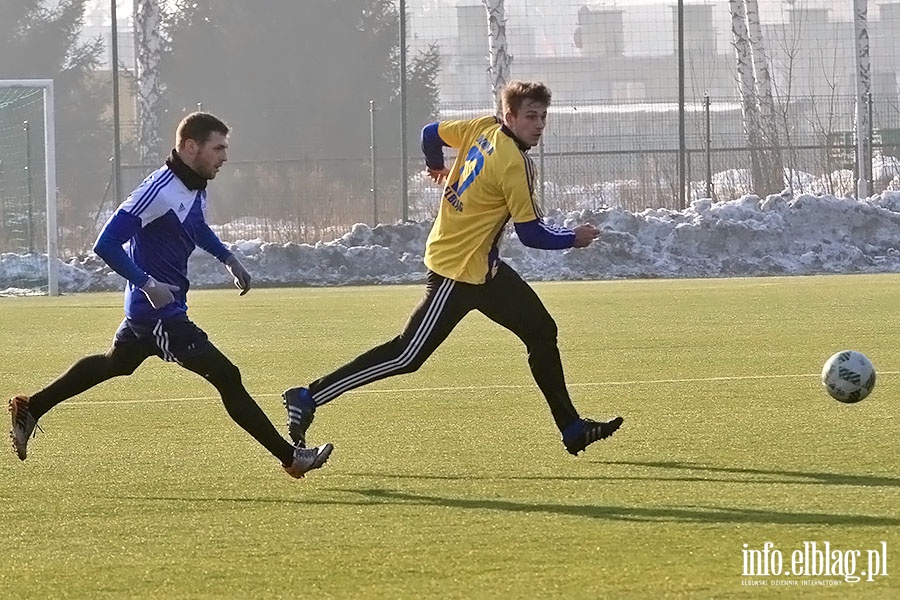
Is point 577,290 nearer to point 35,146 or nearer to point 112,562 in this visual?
point 35,146

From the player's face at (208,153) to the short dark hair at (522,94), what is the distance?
134cm

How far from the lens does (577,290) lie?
70.5 feet

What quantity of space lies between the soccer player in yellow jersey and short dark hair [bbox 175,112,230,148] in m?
1.25

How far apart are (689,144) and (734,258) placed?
6700 millimetres

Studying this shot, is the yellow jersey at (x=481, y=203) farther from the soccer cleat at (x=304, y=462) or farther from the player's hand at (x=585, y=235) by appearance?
the soccer cleat at (x=304, y=462)

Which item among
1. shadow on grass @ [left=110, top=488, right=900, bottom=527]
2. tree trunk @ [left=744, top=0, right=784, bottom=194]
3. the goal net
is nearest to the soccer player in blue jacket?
shadow on grass @ [left=110, top=488, right=900, bottom=527]

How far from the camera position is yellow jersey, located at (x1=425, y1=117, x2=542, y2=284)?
25.5 ft

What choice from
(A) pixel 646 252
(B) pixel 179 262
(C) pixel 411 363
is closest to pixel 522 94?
(C) pixel 411 363

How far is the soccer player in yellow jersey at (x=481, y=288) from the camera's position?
781 cm

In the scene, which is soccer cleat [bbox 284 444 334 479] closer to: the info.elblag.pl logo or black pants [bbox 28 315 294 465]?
black pants [bbox 28 315 294 465]

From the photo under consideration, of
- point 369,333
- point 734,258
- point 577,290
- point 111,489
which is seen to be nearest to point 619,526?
point 111,489

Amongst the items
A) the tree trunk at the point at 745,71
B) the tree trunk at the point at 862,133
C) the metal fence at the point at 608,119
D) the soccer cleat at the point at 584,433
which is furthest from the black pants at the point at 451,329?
the tree trunk at the point at 745,71

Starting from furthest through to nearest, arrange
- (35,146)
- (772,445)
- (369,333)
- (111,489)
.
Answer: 1. (35,146)
2. (369,333)
3. (772,445)
4. (111,489)

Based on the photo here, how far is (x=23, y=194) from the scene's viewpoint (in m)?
25.8
